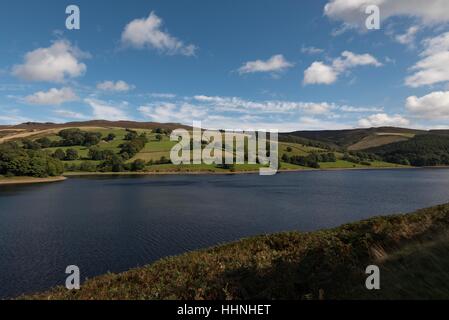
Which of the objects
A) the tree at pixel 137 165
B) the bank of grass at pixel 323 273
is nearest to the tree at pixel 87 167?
the tree at pixel 137 165

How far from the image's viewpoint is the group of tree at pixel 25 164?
144375mm

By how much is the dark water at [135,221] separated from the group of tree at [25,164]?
46.0 m

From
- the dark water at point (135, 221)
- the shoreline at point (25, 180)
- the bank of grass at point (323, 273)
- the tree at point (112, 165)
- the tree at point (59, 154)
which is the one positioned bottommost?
the dark water at point (135, 221)

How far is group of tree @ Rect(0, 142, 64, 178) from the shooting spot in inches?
5684

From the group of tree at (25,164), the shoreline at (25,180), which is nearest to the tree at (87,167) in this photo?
the group of tree at (25,164)

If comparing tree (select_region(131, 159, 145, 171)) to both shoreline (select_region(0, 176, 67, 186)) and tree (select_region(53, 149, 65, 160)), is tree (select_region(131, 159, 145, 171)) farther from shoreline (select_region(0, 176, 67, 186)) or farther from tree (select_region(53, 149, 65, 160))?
tree (select_region(53, 149, 65, 160))

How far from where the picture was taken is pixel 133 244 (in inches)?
1871

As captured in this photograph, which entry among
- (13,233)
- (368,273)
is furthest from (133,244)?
(368,273)

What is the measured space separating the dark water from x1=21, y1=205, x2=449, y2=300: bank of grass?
2202cm

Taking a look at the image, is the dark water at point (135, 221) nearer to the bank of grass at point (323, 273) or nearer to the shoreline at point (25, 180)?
the bank of grass at point (323, 273)

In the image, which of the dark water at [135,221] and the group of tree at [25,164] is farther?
the group of tree at [25,164]

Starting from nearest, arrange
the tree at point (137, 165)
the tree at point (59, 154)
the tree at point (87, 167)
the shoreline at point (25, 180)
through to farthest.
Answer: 1. the shoreline at point (25, 180)
2. the tree at point (87, 167)
3. the tree at point (137, 165)
4. the tree at point (59, 154)

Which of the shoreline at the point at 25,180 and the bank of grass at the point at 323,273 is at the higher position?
the bank of grass at the point at 323,273

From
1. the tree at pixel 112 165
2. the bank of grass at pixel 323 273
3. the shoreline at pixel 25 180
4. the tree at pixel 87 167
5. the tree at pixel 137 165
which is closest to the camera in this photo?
the bank of grass at pixel 323 273
